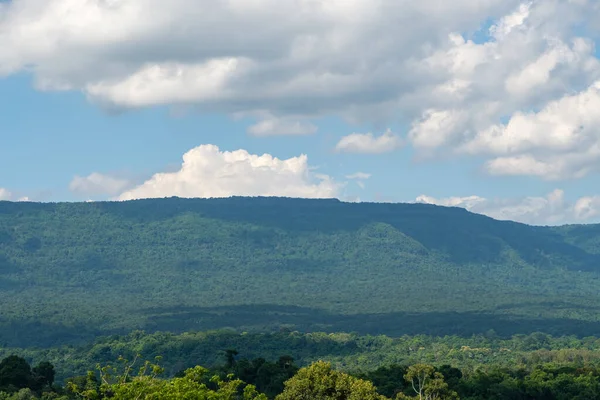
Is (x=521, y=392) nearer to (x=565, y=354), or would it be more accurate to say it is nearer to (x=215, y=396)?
(x=565, y=354)

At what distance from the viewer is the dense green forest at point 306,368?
47.2m

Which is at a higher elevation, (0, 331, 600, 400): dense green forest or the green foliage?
the green foliage

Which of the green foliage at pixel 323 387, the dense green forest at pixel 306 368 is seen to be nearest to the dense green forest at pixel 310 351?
the dense green forest at pixel 306 368

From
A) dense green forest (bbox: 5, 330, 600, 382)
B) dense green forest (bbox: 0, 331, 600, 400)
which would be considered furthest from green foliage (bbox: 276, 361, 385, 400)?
dense green forest (bbox: 5, 330, 600, 382)

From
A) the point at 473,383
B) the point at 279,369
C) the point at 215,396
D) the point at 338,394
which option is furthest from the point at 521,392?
the point at 215,396

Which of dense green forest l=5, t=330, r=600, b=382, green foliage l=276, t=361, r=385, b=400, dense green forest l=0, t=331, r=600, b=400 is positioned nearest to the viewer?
dense green forest l=0, t=331, r=600, b=400

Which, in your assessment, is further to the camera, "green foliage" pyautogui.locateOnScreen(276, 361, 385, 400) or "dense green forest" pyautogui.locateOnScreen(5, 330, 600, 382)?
"dense green forest" pyautogui.locateOnScreen(5, 330, 600, 382)

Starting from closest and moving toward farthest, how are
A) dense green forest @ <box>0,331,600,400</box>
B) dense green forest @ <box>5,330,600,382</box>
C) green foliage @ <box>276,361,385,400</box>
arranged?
dense green forest @ <box>0,331,600,400</box>, green foliage @ <box>276,361,385,400</box>, dense green forest @ <box>5,330,600,382</box>

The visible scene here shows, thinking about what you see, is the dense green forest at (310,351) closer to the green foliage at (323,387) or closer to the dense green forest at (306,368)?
the dense green forest at (306,368)

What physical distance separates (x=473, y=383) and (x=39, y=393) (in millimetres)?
39881

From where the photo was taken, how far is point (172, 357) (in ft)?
485

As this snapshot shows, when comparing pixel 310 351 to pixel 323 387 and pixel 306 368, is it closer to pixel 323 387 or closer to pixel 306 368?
pixel 306 368

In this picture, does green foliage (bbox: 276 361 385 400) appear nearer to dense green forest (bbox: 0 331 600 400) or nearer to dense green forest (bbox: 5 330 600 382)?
dense green forest (bbox: 0 331 600 400)

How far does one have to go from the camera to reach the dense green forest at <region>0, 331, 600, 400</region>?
155ft
